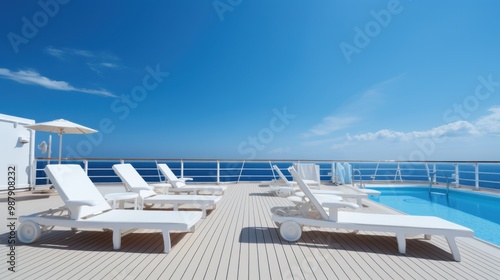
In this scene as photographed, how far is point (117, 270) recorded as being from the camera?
2064 millimetres

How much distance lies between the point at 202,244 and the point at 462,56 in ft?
29.9

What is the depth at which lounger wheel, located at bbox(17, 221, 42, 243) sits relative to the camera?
2.76m

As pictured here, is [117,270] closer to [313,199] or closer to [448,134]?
[313,199]

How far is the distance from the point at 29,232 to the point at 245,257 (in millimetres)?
2434

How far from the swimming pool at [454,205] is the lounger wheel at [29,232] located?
6.01m

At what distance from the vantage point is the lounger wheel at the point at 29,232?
276 cm

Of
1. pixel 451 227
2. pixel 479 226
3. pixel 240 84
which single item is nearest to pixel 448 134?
pixel 479 226

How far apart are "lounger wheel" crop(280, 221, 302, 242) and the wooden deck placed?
3.0 inches

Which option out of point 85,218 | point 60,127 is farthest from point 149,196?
point 60,127

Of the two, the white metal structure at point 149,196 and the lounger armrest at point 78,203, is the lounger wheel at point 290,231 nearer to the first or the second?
the white metal structure at point 149,196

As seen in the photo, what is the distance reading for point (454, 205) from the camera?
6477mm

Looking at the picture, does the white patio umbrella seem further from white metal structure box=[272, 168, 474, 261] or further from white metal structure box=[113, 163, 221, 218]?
white metal structure box=[272, 168, 474, 261]

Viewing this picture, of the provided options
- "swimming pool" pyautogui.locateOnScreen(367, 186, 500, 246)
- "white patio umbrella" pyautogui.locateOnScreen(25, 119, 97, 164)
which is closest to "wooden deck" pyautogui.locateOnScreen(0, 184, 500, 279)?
"swimming pool" pyautogui.locateOnScreen(367, 186, 500, 246)

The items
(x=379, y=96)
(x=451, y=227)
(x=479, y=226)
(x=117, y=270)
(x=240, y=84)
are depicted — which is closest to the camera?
(x=117, y=270)
